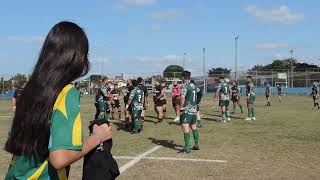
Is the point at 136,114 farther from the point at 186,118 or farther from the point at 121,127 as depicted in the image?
the point at 186,118

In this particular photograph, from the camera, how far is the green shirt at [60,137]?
238cm

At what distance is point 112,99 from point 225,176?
12.5 m

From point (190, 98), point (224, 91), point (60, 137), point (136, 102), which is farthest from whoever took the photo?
point (224, 91)

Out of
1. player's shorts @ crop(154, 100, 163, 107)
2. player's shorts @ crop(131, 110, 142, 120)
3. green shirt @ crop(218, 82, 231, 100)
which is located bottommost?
player's shorts @ crop(131, 110, 142, 120)

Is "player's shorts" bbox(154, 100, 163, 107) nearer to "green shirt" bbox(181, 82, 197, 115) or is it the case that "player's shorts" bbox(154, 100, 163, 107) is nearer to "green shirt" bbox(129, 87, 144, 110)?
"green shirt" bbox(129, 87, 144, 110)

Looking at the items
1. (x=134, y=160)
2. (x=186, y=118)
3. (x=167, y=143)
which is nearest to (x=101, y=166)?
(x=134, y=160)

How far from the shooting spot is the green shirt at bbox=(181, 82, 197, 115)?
41.2 feet

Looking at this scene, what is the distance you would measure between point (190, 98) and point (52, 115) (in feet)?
34.0

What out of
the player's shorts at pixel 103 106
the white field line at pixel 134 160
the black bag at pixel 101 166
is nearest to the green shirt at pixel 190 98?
the white field line at pixel 134 160

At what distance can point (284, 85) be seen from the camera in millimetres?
74250

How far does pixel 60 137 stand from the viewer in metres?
2.37

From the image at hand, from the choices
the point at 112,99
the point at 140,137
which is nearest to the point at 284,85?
the point at 112,99

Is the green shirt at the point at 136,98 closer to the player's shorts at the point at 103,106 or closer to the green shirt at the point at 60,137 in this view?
the player's shorts at the point at 103,106

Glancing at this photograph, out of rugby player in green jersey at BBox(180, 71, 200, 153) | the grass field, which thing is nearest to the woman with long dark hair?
the grass field
